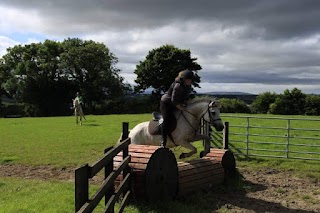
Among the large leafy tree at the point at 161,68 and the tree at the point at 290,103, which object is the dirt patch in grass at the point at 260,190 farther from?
the large leafy tree at the point at 161,68

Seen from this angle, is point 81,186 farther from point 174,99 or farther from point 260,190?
point 260,190

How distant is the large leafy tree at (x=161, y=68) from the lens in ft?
165

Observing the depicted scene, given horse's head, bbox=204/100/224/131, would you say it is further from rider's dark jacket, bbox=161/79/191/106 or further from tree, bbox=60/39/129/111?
tree, bbox=60/39/129/111

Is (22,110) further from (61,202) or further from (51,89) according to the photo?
(61,202)

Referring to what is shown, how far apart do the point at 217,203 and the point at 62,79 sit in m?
49.5

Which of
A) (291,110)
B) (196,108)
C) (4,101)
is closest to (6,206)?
(196,108)

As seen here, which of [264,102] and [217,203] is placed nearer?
[217,203]

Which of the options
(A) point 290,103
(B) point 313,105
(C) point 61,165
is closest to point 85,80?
(A) point 290,103

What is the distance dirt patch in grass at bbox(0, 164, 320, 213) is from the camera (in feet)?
22.7

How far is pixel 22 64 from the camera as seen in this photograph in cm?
5272

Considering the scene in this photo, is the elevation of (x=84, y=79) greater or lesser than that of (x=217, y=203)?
greater

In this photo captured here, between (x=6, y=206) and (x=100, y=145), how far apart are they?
28.6ft

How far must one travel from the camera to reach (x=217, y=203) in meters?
7.04

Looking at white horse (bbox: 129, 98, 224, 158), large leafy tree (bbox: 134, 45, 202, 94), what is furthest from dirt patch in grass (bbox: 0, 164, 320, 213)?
large leafy tree (bbox: 134, 45, 202, 94)
